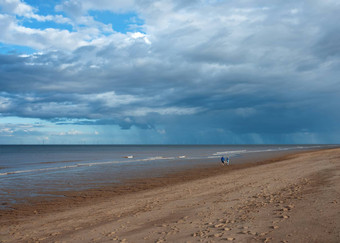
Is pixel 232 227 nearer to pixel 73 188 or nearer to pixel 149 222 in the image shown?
pixel 149 222

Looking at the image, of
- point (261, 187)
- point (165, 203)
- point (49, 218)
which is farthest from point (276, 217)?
point (49, 218)

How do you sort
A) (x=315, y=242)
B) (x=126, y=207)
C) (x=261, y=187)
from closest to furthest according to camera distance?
(x=315, y=242), (x=126, y=207), (x=261, y=187)

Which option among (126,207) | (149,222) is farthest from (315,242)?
(126,207)

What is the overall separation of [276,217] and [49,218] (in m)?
9.79

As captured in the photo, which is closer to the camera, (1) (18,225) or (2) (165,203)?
(1) (18,225)

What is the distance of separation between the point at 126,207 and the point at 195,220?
4.66 m

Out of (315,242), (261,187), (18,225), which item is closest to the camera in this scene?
(315,242)

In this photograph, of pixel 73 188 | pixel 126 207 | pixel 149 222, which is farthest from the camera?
pixel 73 188

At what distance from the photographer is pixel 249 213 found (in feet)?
33.7

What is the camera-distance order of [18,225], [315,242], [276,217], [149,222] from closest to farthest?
[315,242], [276,217], [149,222], [18,225]

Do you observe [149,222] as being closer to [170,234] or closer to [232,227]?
[170,234]

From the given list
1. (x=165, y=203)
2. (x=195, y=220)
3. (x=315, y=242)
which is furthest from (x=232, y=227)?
(x=165, y=203)

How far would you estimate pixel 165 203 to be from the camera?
13602 mm

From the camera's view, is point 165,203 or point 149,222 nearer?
point 149,222
